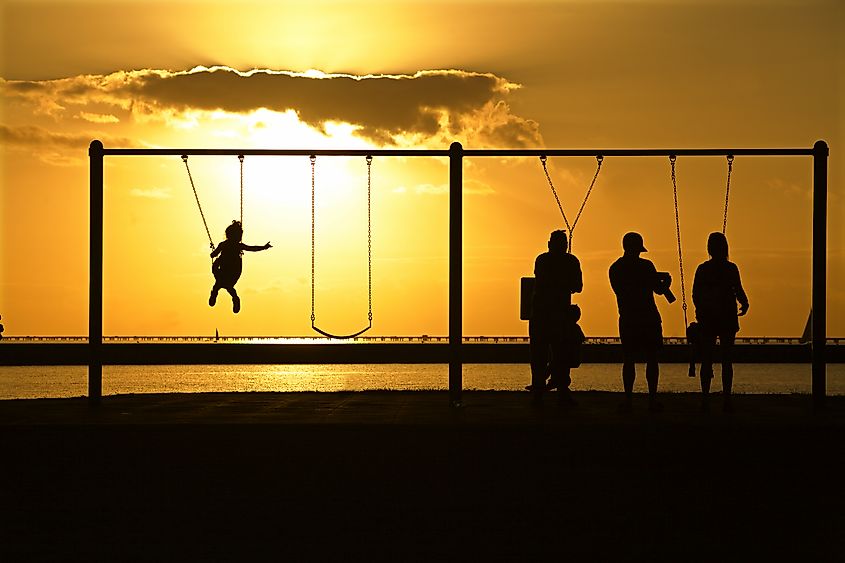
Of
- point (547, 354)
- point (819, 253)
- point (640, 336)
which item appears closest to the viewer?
point (640, 336)

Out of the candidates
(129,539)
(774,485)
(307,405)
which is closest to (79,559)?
(129,539)

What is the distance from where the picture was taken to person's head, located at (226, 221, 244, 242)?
19891 millimetres

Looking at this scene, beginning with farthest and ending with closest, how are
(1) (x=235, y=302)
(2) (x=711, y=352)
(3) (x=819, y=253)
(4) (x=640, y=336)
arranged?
(1) (x=235, y=302) < (3) (x=819, y=253) < (2) (x=711, y=352) < (4) (x=640, y=336)

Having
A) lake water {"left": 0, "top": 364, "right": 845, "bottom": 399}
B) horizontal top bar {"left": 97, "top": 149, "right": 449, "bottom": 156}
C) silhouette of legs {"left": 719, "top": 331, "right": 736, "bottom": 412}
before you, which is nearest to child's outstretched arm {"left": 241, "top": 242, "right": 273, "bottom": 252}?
horizontal top bar {"left": 97, "top": 149, "right": 449, "bottom": 156}

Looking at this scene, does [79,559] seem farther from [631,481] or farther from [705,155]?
[705,155]

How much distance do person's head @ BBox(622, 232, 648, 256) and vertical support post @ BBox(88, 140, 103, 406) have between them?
22.4ft

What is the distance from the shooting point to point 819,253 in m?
18.1

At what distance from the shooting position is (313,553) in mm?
8609

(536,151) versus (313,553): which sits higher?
(536,151)

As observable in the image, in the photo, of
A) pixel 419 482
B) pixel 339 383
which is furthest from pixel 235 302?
pixel 339 383

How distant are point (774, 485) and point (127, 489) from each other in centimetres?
529

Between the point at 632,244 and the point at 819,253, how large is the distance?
3.29m

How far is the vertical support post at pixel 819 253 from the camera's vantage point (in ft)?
59.2

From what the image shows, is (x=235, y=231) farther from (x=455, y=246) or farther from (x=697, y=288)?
(x=697, y=288)
